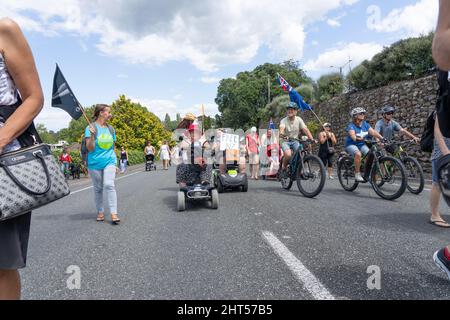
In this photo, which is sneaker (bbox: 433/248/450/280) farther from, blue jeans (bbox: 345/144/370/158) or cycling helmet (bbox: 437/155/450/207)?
blue jeans (bbox: 345/144/370/158)

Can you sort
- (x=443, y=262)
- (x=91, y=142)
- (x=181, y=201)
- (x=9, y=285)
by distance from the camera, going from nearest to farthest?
1. (x=9, y=285)
2. (x=443, y=262)
3. (x=91, y=142)
4. (x=181, y=201)

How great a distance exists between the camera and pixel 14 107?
5.36ft

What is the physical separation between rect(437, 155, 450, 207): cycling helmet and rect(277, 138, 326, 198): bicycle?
4675 mm

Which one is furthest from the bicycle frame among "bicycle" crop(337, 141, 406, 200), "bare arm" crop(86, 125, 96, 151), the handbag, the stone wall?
the stone wall

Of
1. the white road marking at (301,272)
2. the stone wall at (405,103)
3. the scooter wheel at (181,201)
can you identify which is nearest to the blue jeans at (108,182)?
the scooter wheel at (181,201)

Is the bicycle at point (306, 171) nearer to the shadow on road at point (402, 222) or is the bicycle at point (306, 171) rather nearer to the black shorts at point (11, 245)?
the shadow on road at point (402, 222)

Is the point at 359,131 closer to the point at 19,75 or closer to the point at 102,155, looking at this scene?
the point at 102,155

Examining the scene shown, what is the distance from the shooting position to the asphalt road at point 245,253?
2.50 meters

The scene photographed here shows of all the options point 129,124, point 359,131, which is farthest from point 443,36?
point 129,124

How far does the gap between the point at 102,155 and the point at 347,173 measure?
5.56m

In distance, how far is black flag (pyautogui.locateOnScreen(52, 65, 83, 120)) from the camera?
646 cm

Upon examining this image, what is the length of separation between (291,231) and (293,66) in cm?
6123
